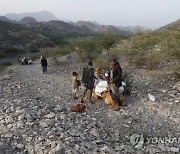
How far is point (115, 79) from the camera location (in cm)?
1136

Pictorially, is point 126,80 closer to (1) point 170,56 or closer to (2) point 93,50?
(1) point 170,56

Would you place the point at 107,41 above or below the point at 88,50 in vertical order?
above

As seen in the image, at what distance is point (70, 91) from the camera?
14.5 metres

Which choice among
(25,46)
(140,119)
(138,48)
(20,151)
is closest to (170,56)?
(138,48)

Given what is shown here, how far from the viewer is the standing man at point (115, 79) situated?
1132 cm

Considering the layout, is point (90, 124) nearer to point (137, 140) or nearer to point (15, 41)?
point (137, 140)

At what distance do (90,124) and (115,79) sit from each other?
1.99 meters

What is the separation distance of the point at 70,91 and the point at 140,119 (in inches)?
175

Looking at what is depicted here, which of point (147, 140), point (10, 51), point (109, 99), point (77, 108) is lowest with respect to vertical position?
point (10, 51)

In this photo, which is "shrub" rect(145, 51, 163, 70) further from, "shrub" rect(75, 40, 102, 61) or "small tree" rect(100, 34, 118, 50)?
"small tree" rect(100, 34, 118, 50)

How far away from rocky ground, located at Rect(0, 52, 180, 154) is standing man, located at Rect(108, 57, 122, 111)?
1.53 ft

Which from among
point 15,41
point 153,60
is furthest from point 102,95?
point 15,41

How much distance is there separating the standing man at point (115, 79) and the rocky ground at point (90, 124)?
467 millimetres

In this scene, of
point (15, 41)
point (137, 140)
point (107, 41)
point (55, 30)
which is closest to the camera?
point (137, 140)
